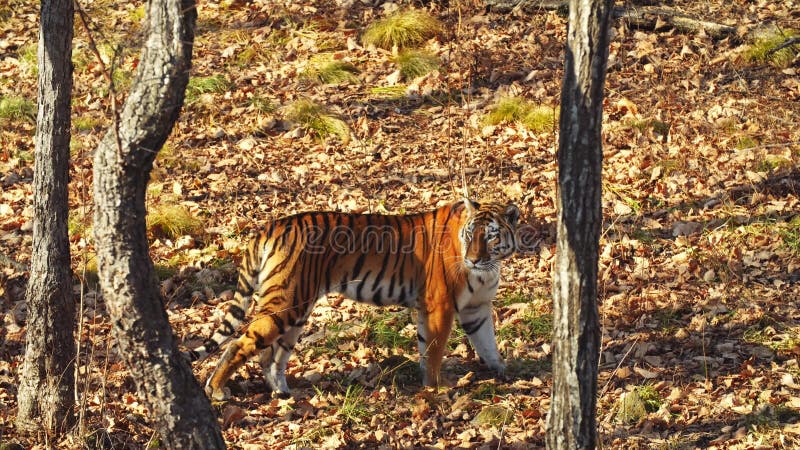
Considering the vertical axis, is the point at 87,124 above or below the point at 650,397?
above

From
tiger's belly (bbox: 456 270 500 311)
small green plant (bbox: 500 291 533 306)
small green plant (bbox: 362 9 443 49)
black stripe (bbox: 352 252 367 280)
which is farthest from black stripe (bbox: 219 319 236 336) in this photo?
small green plant (bbox: 362 9 443 49)

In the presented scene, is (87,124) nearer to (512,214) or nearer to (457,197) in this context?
(457,197)

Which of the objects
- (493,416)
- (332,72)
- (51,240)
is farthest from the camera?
(332,72)

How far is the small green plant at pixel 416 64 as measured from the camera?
1180cm

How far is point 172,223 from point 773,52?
752 cm

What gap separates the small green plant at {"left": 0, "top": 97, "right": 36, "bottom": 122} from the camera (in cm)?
1170

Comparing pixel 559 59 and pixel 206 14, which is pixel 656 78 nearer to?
pixel 559 59

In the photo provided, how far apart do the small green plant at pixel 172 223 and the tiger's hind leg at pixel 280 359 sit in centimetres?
275

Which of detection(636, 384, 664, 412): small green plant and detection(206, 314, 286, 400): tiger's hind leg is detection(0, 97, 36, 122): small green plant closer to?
detection(206, 314, 286, 400): tiger's hind leg

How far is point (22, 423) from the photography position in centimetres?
634

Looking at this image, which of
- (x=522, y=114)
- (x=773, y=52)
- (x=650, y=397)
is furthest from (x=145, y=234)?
(x=773, y=52)

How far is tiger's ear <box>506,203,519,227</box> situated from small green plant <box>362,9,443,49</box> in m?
5.76

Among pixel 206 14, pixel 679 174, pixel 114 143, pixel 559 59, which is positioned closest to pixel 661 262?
pixel 679 174

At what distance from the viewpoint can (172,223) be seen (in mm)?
9266
